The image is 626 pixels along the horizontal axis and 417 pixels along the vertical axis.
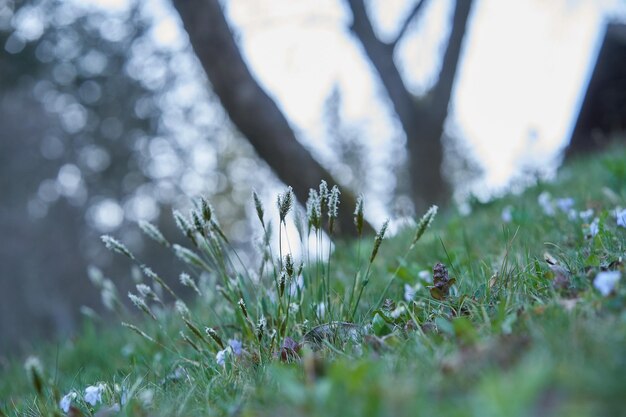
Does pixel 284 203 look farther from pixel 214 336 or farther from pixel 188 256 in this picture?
pixel 188 256

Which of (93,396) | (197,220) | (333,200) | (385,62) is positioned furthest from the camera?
(385,62)

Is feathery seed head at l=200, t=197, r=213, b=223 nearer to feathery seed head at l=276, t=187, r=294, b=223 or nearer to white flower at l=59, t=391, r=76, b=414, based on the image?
feathery seed head at l=276, t=187, r=294, b=223

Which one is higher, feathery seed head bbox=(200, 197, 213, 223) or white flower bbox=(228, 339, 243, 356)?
feathery seed head bbox=(200, 197, 213, 223)

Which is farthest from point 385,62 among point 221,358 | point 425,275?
point 221,358

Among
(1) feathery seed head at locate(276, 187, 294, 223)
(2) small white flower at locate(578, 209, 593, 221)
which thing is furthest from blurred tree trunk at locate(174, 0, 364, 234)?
(1) feathery seed head at locate(276, 187, 294, 223)

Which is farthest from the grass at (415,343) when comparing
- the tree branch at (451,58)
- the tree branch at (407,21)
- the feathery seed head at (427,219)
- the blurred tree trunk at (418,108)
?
the tree branch at (407,21)
